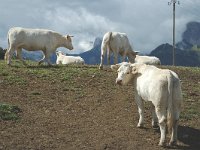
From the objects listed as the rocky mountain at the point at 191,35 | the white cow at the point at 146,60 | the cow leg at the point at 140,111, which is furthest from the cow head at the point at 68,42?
the rocky mountain at the point at 191,35

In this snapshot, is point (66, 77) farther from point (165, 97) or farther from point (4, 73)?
point (165, 97)

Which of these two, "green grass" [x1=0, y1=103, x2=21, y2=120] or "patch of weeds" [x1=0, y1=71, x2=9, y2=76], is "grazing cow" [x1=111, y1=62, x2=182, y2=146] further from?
"patch of weeds" [x1=0, y1=71, x2=9, y2=76]

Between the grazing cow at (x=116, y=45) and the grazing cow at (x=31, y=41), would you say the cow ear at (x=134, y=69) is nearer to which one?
the grazing cow at (x=116, y=45)

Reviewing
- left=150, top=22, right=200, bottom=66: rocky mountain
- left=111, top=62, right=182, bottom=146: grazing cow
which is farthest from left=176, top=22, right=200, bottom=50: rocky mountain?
left=111, top=62, right=182, bottom=146: grazing cow

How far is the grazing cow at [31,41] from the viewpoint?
26.2m

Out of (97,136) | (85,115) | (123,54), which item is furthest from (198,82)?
(97,136)

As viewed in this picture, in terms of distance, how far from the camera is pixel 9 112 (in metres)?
17.5

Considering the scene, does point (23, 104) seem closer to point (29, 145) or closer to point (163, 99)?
point (29, 145)

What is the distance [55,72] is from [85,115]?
6.70 metres

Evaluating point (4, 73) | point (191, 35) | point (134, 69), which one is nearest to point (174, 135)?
point (134, 69)

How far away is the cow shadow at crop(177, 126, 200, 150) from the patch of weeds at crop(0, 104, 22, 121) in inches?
208

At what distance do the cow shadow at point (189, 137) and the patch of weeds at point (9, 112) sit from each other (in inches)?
208

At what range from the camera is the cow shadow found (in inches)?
600

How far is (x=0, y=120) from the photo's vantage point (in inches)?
663
